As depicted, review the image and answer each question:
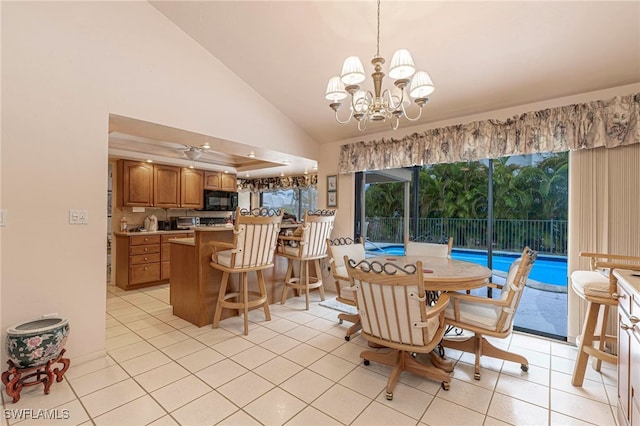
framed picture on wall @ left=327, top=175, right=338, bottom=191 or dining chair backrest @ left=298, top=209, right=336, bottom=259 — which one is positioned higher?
framed picture on wall @ left=327, top=175, right=338, bottom=191

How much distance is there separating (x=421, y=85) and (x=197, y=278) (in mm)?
2849

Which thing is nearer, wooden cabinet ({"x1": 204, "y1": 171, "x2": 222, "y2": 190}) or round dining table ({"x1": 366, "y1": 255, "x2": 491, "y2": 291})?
round dining table ({"x1": 366, "y1": 255, "x2": 491, "y2": 291})

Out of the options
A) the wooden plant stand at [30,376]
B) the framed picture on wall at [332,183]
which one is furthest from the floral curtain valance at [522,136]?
the wooden plant stand at [30,376]

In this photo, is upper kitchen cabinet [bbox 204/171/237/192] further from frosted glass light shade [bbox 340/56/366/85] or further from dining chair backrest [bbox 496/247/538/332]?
dining chair backrest [bbox 496/247/538/332]

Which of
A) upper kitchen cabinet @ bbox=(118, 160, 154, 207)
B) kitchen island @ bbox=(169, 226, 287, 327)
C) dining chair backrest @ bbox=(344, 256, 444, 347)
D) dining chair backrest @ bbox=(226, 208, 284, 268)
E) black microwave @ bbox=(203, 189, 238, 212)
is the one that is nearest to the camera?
dining chair backrest @ bbox=(344, 256, 444, 347)

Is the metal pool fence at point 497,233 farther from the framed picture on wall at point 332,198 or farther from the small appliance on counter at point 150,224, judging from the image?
the small appliance on counter at point 150,224

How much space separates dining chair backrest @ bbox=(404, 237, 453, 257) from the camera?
3123 mm

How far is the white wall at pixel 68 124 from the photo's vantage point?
2.02 metres

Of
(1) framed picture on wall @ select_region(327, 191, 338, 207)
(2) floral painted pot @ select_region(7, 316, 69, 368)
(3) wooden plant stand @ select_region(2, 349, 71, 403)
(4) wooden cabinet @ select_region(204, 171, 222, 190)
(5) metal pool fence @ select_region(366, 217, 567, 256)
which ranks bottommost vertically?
(3) wooden plant stand @ select_region(2, 349, 71, 403)

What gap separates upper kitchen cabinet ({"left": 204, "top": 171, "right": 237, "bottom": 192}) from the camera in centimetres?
582

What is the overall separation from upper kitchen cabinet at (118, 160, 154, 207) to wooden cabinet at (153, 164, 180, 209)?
0.27 feet

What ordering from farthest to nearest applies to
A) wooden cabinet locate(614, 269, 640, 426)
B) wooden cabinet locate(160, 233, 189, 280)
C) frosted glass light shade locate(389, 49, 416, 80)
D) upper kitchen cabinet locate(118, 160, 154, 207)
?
wooden cabinet locate(160, 233, 189, 280), upper kitchen cabinet locate(118, 160, 154, 207), frosted glass light shade locate(389, 49, 416, 80), wooden cabinet locate(614, 269, 640, 426)

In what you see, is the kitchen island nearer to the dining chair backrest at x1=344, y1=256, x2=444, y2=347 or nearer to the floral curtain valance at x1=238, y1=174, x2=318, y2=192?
the dining chair backrest at x1=344, y1=256, x2=444, y2=347

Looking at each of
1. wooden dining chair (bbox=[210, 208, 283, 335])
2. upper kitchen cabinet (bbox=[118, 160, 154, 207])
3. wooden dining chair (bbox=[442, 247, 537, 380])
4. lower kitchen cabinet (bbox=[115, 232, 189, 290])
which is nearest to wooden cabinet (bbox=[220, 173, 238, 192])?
upper kitchen cabinet (bbox=[118, 160, 154, 207])
